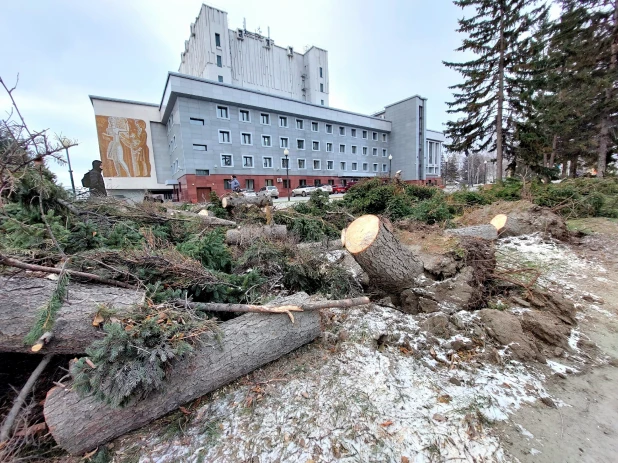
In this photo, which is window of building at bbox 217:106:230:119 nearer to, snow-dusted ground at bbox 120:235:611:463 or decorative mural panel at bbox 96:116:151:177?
decorative mural panel at bbox 96:116:151:177

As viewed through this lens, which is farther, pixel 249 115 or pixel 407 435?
pixel 249 115

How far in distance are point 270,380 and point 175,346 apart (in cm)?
90

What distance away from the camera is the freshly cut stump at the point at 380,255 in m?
2.95

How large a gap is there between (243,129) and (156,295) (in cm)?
2856

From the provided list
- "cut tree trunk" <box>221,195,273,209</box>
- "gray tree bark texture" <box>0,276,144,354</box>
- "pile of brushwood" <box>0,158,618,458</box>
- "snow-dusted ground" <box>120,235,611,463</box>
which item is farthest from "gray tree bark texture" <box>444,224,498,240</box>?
"gray tree bark texture" <box>0,276,144,354</box>

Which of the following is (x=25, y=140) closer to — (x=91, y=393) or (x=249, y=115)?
(x=91, y=393)

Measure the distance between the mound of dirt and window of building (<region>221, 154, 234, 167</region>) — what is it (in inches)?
968

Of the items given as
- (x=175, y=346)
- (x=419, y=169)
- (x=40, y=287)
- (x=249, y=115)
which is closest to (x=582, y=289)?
(x=175, y=346)

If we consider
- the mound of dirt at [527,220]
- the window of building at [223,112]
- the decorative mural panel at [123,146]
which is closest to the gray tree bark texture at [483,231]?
the mound of dirt at [527,220]

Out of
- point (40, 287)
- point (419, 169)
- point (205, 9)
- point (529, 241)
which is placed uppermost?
point (205, 9)

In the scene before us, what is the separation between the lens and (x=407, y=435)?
1678 mm

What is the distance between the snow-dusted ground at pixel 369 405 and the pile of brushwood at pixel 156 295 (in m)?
0.24

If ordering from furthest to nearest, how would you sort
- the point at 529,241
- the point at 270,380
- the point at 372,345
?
the point at 529,241
the point at 372,345
the point at 270,380

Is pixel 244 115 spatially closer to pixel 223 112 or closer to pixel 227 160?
pixel 223 112
